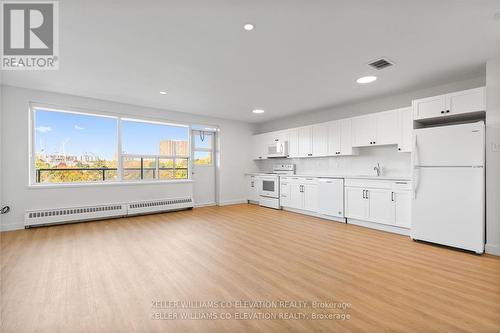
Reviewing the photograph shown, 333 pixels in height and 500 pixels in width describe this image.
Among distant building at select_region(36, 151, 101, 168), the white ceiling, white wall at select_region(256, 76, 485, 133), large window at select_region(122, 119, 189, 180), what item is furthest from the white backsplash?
distant building at select_region(36, 151, 101, 168)

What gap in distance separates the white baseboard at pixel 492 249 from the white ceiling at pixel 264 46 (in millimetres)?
2545

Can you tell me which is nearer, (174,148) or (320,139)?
(320,139)

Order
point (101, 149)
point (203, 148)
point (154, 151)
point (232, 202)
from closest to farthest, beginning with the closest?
point (101, 149) → point (154, 151) → point (203, 148) → point (232, 202)

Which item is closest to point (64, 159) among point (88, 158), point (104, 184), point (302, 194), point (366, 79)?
point (88, 158)

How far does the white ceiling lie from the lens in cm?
207

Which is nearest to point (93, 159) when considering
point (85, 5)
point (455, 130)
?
point (85, 5)

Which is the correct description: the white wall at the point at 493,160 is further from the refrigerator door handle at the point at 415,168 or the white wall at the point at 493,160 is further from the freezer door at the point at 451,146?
the refrigerator door handle at the point at 415,168

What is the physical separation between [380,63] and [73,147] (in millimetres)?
6070

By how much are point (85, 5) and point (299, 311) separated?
324 cm

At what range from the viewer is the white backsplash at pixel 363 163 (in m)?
4.44

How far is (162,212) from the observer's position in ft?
19.0

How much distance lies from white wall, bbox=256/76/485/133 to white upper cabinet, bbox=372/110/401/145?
0.36 m

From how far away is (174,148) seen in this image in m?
6.26

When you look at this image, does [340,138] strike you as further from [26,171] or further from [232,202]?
[26,171]
